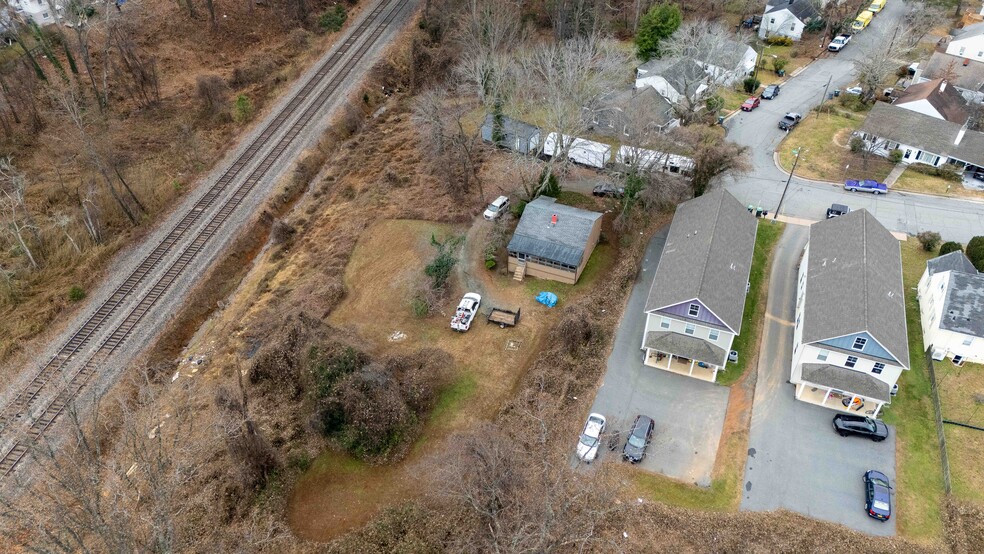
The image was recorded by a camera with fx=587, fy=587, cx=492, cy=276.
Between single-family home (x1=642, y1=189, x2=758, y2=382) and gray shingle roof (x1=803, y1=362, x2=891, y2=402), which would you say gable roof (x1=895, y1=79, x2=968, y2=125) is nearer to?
single-family home (x1=642, y1=189, x2=758, y2=382)

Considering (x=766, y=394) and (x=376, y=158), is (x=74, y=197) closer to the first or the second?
(x=376, y=158)

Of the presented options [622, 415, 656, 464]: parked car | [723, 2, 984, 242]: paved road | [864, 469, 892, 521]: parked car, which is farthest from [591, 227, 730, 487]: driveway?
[723, 2, 984, 242]: paved road

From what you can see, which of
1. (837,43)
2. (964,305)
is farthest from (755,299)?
(837,43)

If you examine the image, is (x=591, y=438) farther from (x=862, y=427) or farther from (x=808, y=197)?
A: (x=808, y=197)

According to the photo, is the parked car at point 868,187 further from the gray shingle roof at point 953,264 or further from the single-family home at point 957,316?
the single-family home at point 957,316

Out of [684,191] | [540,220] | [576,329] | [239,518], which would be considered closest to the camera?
[239,518]

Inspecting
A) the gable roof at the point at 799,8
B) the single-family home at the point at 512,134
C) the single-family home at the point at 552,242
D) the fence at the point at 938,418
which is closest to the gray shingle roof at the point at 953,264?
the fence at the point at 938,418

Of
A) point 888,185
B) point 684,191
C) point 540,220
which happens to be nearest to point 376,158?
point 540,220
